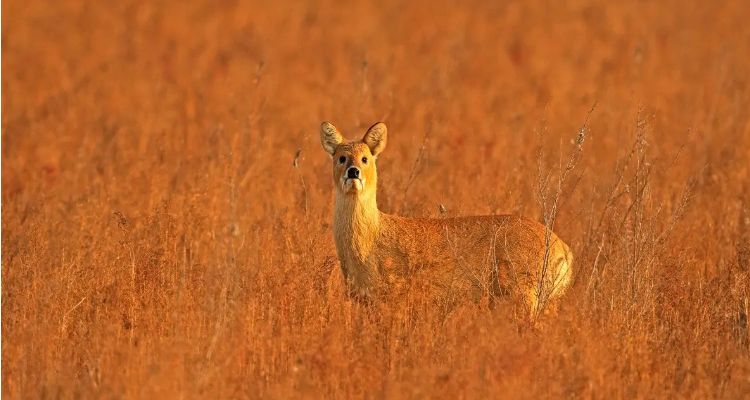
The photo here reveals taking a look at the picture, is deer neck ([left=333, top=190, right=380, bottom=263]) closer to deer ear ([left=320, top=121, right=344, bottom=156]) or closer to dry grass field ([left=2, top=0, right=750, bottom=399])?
dry grass field ([left=2, top=0, right=750, bottom=399])

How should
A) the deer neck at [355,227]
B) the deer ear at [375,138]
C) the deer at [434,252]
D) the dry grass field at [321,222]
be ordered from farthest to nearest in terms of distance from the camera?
1. the deer ear at [375,138]
2. the deer neck at [355,227]
3. the deer at [434,252]
4. the dry grass field at [321,222]

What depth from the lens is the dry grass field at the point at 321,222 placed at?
5996 millimetres

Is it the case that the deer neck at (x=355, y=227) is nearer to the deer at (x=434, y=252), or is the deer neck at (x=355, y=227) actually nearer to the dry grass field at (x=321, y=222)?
the deer at (x=434, y=252)

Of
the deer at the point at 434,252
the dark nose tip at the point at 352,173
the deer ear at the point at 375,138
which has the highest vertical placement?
the deer ear at the point at 375,138

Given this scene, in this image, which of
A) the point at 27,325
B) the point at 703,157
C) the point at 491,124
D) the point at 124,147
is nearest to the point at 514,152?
the point at 703,157

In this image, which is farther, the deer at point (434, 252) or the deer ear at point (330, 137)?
the deer ear at point (330, 137)

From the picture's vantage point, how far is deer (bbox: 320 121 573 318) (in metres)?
7.40

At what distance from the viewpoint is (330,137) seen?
26.3 feet

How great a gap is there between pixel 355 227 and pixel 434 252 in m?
0.55

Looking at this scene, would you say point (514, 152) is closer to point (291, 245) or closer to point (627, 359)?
point (291, 245)

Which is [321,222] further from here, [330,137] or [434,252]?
[434,252]

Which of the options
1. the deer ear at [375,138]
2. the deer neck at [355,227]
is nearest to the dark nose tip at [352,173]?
the deer neck at [355,227]

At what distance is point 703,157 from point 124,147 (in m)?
5.99

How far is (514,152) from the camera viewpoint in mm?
11641
